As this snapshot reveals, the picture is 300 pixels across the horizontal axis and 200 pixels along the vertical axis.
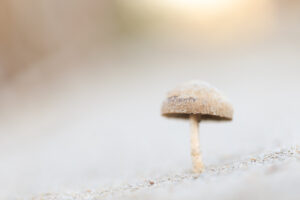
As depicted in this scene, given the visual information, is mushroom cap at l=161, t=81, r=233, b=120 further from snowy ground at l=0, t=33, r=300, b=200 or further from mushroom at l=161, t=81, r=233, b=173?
snowy ground at l=0, t=33, r=300, b=200

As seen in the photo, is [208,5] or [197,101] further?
[208,5]

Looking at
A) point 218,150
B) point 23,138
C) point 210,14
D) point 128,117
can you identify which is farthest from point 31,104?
point 218,150

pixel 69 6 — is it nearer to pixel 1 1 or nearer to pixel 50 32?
pixel 50 32

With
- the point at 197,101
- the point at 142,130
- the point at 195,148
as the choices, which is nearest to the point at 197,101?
the point at 197,101

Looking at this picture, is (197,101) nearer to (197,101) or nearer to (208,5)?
(197,101)

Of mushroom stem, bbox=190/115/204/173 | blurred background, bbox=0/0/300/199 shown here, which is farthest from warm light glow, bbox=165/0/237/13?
mushroom stem, bbox=190/115/204/173

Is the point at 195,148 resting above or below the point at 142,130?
below
